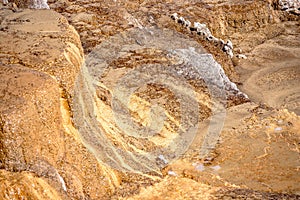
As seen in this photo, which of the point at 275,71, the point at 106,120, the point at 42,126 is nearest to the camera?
the point at 42,126

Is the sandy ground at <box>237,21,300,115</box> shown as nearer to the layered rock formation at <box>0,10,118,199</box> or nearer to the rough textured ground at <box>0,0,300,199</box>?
the rough textured ground at <box>0,0,300,199</box>

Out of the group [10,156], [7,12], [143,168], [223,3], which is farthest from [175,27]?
[10,156]

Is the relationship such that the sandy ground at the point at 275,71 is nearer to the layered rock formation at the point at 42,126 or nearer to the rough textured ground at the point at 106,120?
the rough textured ground at the point at 106,120

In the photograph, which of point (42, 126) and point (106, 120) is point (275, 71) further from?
point (42, 126)

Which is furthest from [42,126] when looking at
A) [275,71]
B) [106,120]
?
[275,71]

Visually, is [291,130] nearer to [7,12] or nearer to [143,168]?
[143,168]

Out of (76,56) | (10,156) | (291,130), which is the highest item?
(76,56)

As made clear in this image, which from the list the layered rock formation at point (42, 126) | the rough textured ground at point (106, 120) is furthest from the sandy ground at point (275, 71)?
the layered rock formation at point (42, 126)

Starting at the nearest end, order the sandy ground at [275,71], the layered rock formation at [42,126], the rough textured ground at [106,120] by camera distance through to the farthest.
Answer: the layered rock formation at [42,126], the rough textured ground at [106,120], the sandy ground at [275,71]
